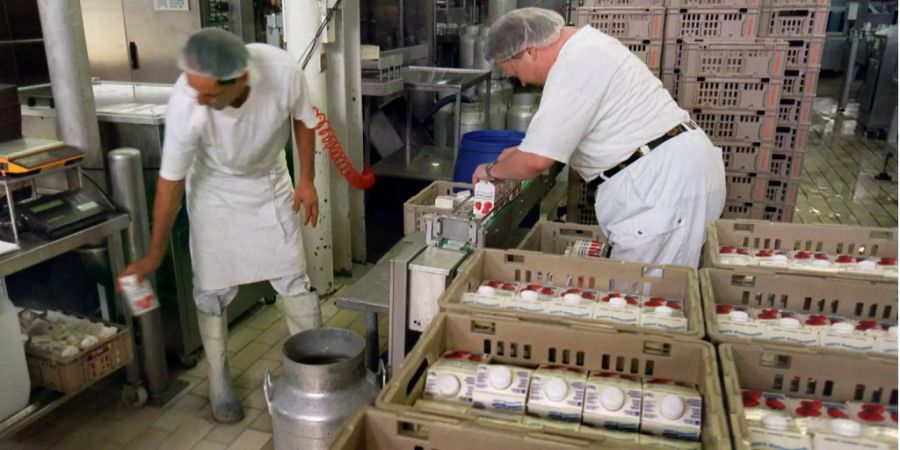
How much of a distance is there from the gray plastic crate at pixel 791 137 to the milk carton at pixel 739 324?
227 cm

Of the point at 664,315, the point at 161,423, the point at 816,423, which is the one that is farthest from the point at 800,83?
the point at 161,423

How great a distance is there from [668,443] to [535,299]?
51 centimetres

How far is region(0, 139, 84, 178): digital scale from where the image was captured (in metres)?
1.98

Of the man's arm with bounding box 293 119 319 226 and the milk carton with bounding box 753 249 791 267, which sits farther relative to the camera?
the man's arm with bounding box 293 119 319 226

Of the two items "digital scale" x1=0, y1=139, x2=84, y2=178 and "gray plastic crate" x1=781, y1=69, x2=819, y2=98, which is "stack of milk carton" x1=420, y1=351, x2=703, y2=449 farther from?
"gray plastic crate" x1=781, y1=69, x2=819, y2=98

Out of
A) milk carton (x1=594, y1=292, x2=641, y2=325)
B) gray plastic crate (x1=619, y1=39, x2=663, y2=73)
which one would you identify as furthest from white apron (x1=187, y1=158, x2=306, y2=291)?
gray plastic crate (x1=619, y1=39, x2=663, y2=73)

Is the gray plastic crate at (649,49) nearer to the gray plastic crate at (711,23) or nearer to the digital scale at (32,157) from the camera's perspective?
the gray plastic crate at (711,23)

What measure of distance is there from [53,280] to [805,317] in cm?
270

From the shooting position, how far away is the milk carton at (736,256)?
5.93 ft

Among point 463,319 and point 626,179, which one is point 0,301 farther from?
point 626,179

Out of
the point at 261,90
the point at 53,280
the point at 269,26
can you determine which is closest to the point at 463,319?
the point at 261,90

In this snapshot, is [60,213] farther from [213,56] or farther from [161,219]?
[213,56]

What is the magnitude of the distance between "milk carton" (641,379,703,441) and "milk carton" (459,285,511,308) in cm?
43

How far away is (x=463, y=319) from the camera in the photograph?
141 cm
